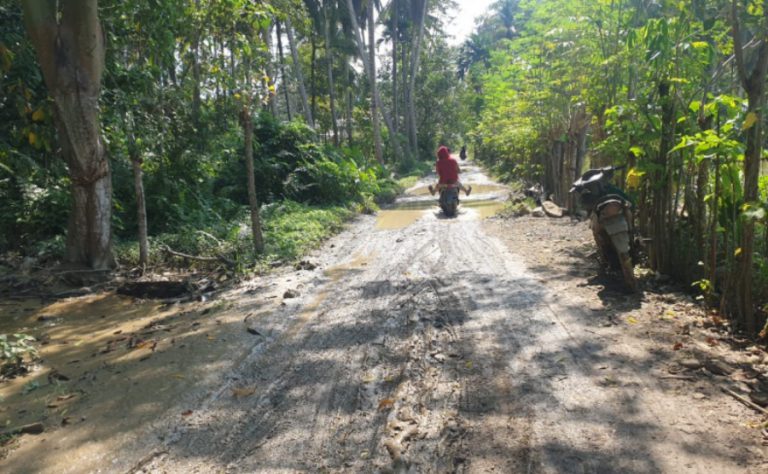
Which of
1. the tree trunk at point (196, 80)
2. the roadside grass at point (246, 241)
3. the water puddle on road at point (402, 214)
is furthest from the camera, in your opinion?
the water puddle on road at point (402, 214)

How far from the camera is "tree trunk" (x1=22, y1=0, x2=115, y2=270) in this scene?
6683 millimetres

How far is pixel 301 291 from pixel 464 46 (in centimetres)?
6772

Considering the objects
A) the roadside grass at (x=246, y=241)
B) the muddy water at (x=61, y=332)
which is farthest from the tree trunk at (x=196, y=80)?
the muddy water at (x=61, y=332)

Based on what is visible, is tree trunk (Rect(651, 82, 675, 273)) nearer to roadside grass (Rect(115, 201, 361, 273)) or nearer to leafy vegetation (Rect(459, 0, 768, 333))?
leafy vegetation (Rect(459, 0, 768, 333))

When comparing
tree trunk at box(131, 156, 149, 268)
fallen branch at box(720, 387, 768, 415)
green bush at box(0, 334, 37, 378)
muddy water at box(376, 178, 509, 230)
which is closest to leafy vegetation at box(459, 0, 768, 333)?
fallen branch at box(720, 387, 768, 415)

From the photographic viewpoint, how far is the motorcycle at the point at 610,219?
18.7 feet

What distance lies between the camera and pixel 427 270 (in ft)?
24.4

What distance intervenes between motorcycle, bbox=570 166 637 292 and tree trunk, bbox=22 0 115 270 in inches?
253

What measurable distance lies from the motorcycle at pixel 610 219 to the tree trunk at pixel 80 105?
6.42m

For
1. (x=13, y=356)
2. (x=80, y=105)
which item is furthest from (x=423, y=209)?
(x=13, y=356)

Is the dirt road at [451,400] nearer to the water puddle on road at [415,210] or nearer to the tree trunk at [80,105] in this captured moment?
the tree trunk at [80,105]

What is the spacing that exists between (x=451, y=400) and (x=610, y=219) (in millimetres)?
3357

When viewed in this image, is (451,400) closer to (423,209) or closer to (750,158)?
(750,158)

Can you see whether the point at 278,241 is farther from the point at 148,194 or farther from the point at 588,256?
the point at 588,256
